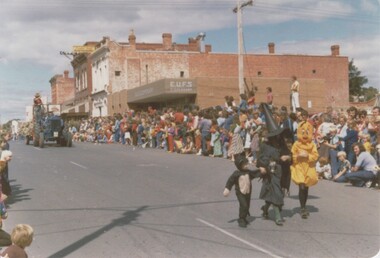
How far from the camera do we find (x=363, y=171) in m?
13.3

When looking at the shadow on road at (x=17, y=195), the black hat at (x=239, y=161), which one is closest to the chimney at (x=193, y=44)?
the shadow on road at (x=17, y=195)

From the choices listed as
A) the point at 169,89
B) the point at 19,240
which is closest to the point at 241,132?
the point at 19,240

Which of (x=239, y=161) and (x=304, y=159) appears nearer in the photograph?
(x=239, y=161)

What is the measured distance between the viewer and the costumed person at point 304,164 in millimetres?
9562

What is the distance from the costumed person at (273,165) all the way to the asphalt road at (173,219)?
1.05 feet

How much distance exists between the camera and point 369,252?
23.5ft

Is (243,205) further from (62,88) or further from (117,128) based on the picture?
(62,88)

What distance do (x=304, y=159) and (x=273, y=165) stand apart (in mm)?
698

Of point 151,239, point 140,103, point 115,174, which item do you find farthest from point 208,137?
point 140,103

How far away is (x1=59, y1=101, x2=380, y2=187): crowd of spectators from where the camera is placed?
14281 millimetres

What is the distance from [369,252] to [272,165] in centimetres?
255

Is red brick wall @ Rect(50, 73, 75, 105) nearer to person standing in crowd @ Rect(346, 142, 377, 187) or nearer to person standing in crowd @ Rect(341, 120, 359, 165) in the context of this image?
person standing in crowd @ Rect(341, 120, 359, 165)

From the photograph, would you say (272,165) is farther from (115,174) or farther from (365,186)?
(115,174)

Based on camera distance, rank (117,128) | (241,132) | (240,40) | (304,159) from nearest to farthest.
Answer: (304,159), (241,132), (240,40), (117,128)
